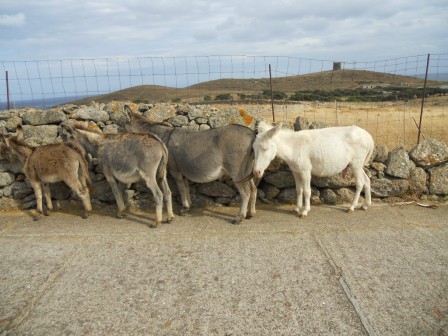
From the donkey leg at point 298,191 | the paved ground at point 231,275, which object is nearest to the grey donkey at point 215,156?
the paved ground at point 231,275

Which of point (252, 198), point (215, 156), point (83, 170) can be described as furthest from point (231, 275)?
point (83, 170)

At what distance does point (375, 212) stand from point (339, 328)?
3233 millimetres

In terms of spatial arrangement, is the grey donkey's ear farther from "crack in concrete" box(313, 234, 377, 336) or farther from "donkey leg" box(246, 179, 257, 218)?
"crack in concrete" box(313, 234, 377, 336)

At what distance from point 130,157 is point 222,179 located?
1.85m

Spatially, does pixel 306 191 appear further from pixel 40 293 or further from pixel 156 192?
pixel 40 293

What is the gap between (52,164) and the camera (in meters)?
5.87

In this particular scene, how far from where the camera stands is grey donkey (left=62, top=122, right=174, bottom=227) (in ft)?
18.3

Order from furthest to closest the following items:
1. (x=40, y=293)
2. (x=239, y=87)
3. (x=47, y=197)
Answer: (x=239, y=87) < (x=47, y=197) < (x=40, y=293)

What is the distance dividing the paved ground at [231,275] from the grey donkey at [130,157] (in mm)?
620

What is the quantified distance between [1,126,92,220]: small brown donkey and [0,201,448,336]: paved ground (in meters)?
0.60

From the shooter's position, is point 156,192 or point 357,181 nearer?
point 156,192

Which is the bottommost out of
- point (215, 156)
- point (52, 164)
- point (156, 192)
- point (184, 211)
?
point (184, 211)

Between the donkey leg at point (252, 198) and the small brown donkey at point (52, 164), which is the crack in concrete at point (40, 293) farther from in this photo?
the donkey leg at point (252, 198)

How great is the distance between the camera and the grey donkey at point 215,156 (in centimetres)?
559
